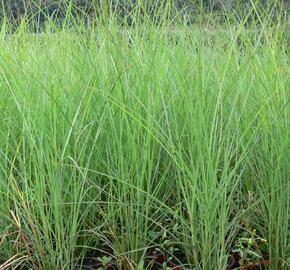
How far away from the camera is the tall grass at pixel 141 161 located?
1.21 meters

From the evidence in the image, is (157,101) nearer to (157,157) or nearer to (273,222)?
(157,157)

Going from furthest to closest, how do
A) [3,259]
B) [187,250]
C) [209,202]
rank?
[3,259]
[187,250]
[209,202]

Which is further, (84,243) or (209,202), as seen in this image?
(84,243)

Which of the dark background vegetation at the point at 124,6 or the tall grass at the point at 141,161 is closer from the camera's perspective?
the tall grass at the point at 141,161

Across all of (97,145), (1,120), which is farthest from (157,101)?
(1,120)

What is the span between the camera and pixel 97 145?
1388 mm

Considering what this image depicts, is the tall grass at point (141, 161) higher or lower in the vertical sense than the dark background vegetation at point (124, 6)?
lower

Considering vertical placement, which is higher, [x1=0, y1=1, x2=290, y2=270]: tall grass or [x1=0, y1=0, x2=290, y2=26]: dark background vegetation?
[x1=0, y1=0, x2=290, y2=26]: dark background vegetation

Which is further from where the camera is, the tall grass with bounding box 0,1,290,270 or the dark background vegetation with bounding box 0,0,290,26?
the dark background vegetation with bounding box 0,0,290,26

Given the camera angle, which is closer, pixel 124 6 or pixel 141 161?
pixel 141 161

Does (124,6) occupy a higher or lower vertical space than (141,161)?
higher

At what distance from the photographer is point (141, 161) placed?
4.31 ft

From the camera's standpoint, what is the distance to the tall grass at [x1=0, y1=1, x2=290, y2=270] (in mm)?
1209

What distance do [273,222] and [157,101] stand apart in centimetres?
45
